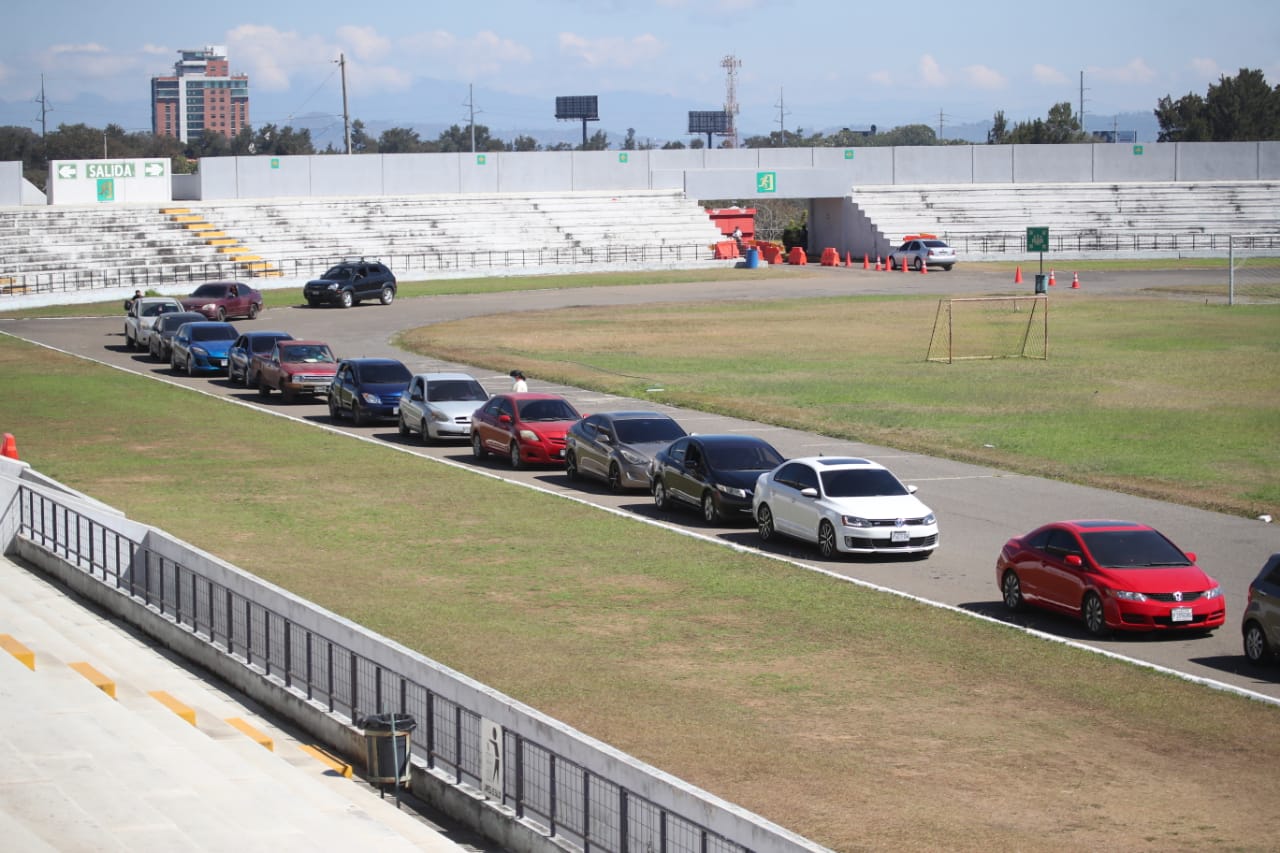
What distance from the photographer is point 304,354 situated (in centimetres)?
4509

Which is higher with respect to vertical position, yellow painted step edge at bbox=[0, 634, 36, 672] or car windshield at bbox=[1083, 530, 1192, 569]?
car windshield at bbox=[1083, 530, 1192, 569]

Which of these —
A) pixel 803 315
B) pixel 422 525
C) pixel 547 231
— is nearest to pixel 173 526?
pixel 422 525

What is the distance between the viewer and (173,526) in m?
26.9

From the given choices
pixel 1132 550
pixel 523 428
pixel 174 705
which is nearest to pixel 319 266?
pixel 523 428

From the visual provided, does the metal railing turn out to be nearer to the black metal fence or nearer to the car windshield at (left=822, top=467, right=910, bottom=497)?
the black metal fence

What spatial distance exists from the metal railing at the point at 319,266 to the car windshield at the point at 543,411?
48.4m

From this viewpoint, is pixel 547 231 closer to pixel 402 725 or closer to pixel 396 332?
pixel 396 332

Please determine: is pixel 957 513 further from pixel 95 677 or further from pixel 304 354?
pixel 304 354

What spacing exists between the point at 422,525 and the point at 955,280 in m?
61.2

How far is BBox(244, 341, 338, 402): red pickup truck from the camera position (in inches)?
1740

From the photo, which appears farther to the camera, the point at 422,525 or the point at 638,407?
the point at 638,407

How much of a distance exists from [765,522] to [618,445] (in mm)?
5260

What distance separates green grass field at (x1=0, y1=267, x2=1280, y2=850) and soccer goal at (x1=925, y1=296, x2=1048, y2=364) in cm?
972

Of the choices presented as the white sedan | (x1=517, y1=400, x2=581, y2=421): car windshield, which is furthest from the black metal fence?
(x1=517, y1=400, x2=581, y2=421): car windshield
